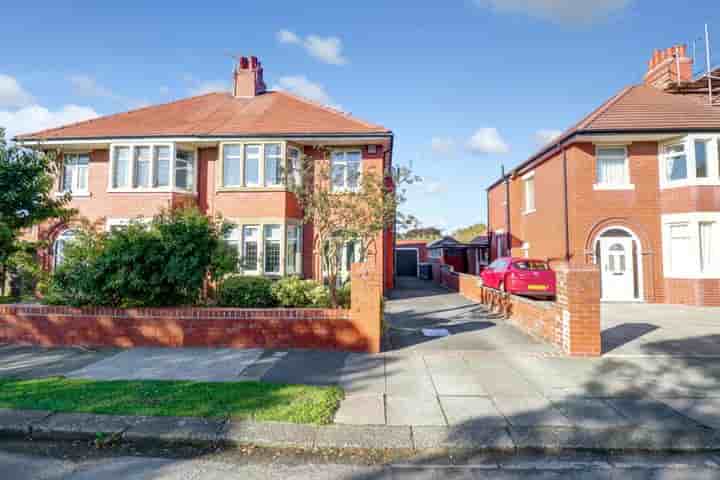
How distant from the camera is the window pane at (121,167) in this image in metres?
15.3

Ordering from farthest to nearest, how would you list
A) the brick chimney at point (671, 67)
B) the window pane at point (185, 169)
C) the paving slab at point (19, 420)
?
1. the brick chimney at point (671, 67)
2. the window pane at point (185, 169)
3. the paving slab at point (19, 420)

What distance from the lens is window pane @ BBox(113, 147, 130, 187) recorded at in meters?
15.3

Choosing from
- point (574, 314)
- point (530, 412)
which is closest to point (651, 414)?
point (530, 412)

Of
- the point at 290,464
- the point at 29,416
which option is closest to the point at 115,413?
the point at 29,416

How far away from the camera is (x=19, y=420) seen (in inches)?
162

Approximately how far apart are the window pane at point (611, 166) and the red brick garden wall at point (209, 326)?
12557mm

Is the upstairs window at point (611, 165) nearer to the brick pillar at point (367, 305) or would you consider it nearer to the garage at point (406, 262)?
the brick pillar at point (367, 305)

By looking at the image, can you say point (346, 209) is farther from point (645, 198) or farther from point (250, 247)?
point (645, 198)

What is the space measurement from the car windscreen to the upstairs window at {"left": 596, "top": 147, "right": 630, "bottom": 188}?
4.60m

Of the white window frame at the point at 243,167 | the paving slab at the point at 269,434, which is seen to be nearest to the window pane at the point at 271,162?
the white window frame at the point at 243,167

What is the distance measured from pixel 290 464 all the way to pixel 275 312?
3.96 meters

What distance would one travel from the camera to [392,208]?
8.56 metres

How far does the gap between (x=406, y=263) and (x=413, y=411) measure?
30680 millimetres

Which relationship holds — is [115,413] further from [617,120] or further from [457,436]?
[617,120]
